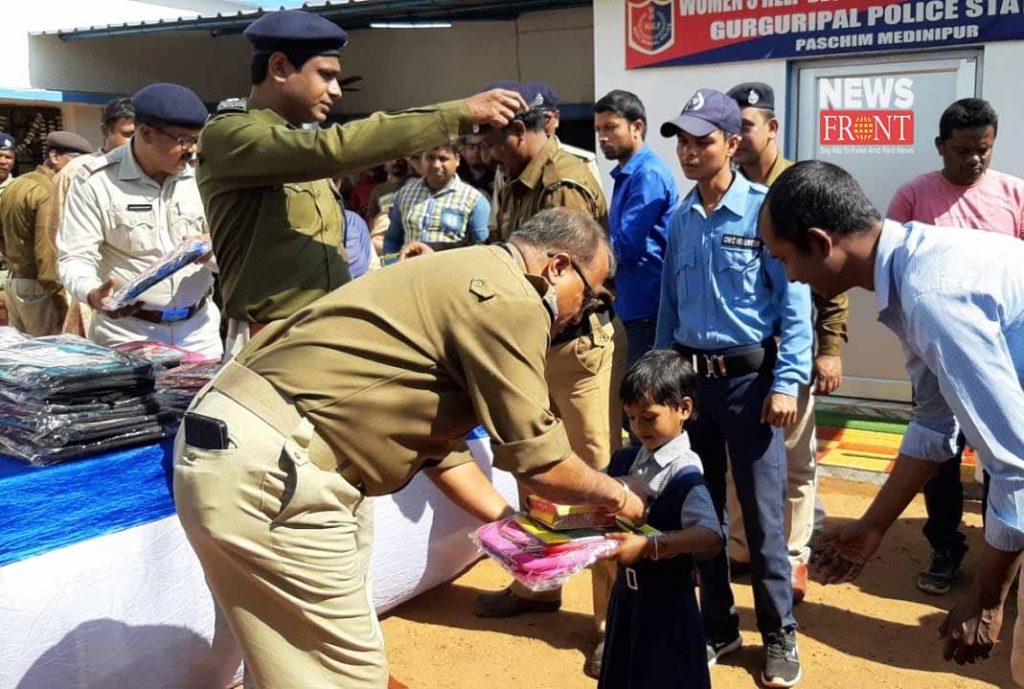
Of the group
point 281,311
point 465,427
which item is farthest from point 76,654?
point 465,427

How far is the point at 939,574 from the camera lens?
14.7 feet

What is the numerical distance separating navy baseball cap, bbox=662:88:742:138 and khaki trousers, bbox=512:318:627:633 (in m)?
0.80

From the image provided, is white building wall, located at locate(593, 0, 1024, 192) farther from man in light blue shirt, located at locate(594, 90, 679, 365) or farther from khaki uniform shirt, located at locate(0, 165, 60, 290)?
khaki uniform shirt, located at locate(0, 165, 60, 290)

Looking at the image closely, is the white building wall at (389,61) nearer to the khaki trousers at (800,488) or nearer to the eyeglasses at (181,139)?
the khaki trousers at (800,488)

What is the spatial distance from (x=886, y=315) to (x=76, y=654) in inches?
93.5

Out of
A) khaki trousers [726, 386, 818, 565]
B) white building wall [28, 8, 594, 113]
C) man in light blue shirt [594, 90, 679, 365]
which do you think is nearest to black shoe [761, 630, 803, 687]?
khaki trousers [726, 386, 818, 565]

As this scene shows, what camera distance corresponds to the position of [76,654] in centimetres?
298

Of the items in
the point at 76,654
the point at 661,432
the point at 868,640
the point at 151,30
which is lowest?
the point at 868,640

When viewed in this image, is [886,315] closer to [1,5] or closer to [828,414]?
[828,414]

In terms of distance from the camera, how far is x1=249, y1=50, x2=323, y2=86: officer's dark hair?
2887 mm

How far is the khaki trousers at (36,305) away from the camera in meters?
6.91

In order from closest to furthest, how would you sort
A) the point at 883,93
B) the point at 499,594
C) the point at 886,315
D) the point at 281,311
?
1. the point at 886,315
2. the point at 281,311
3. the point at 499,594
4. the point at 883,93

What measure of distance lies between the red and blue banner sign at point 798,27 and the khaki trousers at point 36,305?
4.29m

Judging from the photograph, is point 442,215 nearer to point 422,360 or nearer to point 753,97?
point 753,97
